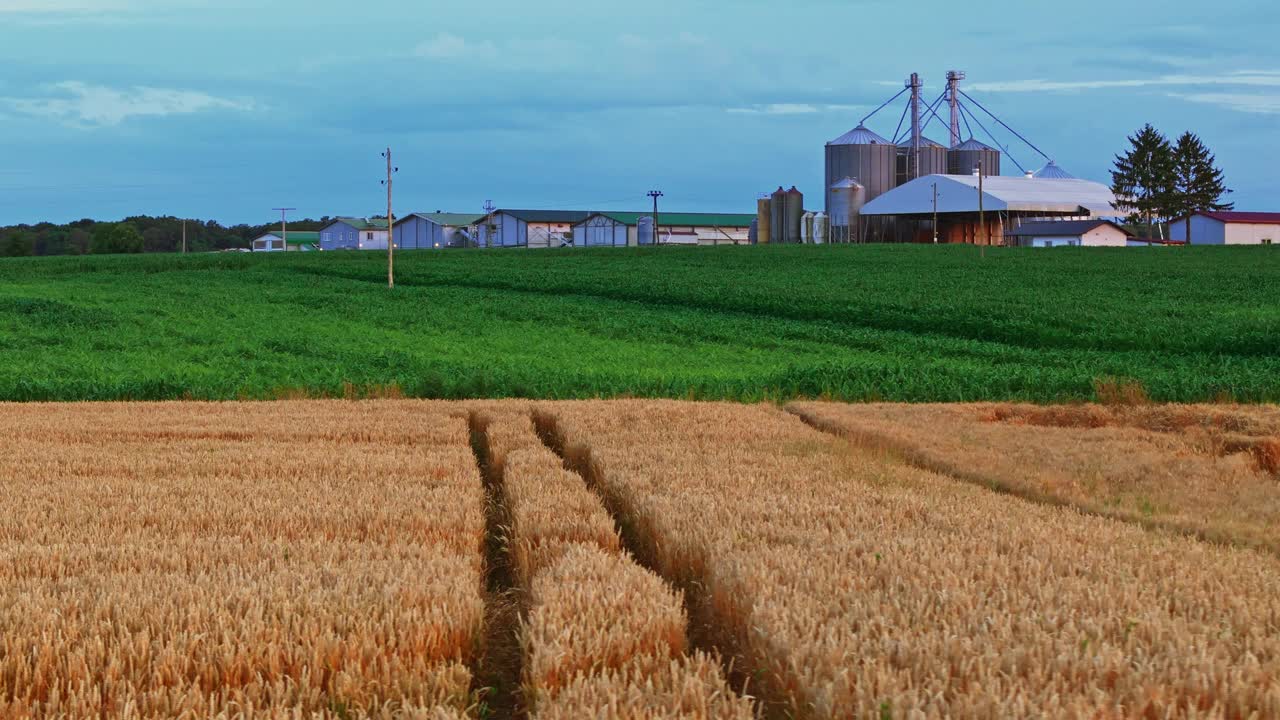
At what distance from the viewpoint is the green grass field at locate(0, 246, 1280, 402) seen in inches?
933

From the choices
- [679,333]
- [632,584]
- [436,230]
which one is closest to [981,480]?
[632,584]

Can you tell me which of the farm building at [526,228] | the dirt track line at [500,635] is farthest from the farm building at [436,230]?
the dirt track line at [500,635]

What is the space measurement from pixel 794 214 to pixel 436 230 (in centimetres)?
4626

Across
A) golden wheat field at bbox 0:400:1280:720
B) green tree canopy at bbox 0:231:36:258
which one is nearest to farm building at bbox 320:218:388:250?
green tree canopy at bbox 0:231:36:258

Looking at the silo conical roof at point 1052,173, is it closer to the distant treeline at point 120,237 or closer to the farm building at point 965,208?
the farm building at point 965,208

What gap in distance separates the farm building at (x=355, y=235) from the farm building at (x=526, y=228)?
52.5 ft

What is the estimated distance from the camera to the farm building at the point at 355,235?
147875 millimetres

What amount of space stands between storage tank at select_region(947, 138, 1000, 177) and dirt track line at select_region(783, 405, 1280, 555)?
379 ft

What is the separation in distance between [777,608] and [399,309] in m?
41.6

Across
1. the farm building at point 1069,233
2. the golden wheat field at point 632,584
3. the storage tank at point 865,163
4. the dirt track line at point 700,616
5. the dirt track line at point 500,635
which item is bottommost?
the dirt track line at point 500,635

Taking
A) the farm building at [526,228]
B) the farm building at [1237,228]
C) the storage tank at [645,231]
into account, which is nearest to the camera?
the farm building at [1237,228]

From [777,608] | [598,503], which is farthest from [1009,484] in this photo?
[777,608]

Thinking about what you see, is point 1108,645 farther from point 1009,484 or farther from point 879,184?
point 879,184

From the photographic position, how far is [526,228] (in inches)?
5340
